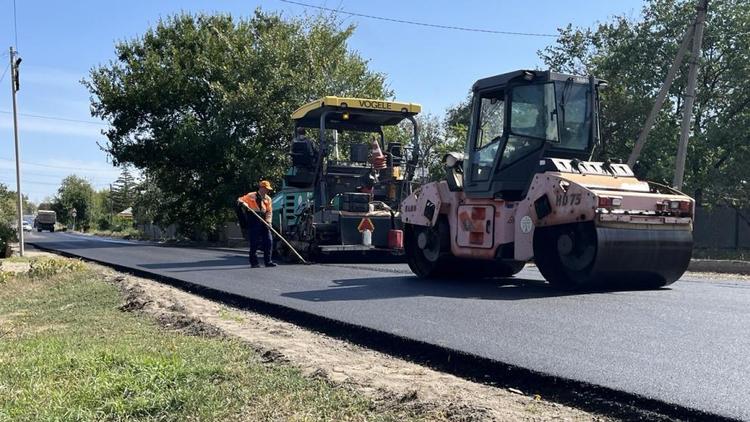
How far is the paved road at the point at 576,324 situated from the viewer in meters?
4.34

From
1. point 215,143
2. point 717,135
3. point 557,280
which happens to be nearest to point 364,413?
point 557,280

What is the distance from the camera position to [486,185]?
9.50 meters

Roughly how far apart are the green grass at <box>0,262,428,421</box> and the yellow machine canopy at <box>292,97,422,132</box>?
8.38m

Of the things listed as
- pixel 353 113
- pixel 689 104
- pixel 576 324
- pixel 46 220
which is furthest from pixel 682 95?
pixel 46 220

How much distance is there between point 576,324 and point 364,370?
209 cm

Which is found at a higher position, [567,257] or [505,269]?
[567,257]

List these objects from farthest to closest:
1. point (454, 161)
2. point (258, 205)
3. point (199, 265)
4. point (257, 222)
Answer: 1. point (199, 265)
2. point (258, 205)
3. point (257, 222)
4. point (454, 161)

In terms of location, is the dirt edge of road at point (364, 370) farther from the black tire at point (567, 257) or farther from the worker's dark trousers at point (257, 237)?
the worker's dark trousers at point (257, 237)

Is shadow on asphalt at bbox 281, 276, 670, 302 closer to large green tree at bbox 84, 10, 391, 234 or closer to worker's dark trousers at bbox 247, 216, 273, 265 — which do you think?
worker's dark trousers at bbox 247, 216, 273, 265

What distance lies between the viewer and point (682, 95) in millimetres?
22359

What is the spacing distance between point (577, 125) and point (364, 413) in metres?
6.28

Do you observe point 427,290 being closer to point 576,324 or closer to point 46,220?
point 576,324

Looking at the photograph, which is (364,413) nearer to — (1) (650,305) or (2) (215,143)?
(1) (650,305)

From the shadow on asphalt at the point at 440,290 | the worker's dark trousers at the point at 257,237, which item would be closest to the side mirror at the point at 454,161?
the shadow on asphalt at the point at 440,290
